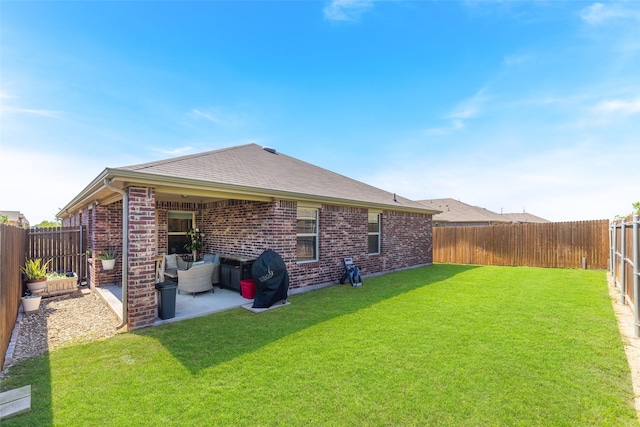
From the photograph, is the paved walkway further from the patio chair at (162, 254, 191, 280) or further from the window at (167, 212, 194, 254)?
the window at (167, 212, 194, 254)

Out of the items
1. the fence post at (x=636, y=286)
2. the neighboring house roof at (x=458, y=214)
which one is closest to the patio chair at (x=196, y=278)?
the fence post at (x=636, y=286)

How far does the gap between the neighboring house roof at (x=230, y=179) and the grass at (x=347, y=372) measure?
2.66 meters

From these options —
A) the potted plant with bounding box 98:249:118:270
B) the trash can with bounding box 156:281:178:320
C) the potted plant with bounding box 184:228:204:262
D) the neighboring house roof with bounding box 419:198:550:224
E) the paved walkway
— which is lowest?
the paved walkway

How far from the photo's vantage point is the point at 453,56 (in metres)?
9.68

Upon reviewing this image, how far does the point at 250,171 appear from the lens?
8.38 m

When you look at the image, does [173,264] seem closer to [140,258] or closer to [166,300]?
[166,300]

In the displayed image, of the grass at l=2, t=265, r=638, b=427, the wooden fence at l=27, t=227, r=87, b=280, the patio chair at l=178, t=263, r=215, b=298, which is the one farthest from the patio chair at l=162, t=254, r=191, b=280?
the grass at l=2, t=265, r=638, b=427

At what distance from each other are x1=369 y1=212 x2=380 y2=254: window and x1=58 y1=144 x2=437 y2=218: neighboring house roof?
0.53 metres

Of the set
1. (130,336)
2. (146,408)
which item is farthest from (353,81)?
(146,408)

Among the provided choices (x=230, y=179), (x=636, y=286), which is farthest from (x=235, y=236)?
(x=636, y=286)

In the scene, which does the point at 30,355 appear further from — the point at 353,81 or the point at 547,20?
the point at 547,20

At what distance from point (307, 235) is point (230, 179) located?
112 inches

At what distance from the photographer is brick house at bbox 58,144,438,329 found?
207 inches

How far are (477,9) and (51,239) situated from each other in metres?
14.3
